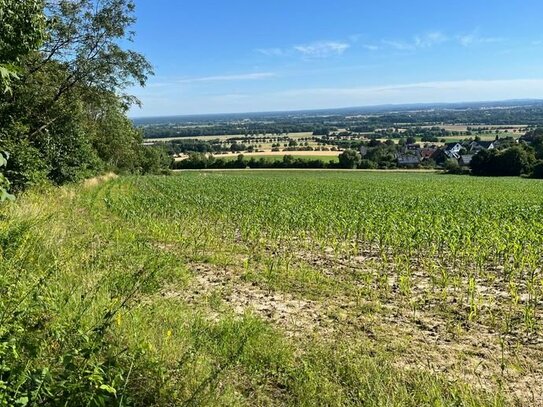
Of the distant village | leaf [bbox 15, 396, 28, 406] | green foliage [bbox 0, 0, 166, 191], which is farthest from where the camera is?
the distant village

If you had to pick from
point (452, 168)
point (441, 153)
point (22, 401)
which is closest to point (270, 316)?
point (22, 401)

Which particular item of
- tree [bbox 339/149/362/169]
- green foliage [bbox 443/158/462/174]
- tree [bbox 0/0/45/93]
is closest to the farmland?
tree [bbox 0/0/45/93]

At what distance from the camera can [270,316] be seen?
661 cm

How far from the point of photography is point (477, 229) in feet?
41.1

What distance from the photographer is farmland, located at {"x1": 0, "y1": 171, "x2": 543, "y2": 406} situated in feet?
13.2

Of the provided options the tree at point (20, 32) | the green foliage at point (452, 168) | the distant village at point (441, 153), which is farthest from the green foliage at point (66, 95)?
the distant village at point (441, 153)

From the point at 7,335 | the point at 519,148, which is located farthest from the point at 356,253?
the point at 519,148

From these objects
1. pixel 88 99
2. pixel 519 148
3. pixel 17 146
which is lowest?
pixel 519 148

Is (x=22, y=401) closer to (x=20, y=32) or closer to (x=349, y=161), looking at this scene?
(x=20, y=32)

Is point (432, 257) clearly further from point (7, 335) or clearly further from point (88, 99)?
point (88, 99)

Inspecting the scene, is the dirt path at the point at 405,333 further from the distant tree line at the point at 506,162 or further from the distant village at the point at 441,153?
the distant village at the point at 441,153

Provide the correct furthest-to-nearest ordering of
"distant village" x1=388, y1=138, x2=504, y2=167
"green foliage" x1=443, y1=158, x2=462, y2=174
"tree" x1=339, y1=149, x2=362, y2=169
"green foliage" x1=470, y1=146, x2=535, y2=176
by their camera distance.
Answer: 1. "distant village" x1=388, y1=138, x2=504, y2=167
2. "tree" x1=339, y1=149, x2=362, y2=169
3. "green foliage" x1=443, y1=158, x2=462, y2=174
4. "green foliage" x1=470, y1=146, x2=535, y2=176

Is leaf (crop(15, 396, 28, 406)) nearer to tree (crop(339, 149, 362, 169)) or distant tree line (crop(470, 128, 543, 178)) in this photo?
distant tree line (crop(470, 128, 543, 178))

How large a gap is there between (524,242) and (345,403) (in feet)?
30.0
